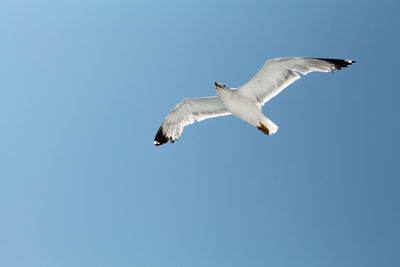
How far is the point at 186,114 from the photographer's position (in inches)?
440

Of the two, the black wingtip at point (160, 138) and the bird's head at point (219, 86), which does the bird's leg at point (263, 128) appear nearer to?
the bird's head at point (219, 86)

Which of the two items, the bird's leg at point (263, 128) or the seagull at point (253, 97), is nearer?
the seagull at point (253, 97)

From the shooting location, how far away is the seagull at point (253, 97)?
9.18 meters

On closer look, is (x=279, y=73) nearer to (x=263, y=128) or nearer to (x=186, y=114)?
(x=263, y=128)

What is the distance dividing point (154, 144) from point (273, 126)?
145 inches

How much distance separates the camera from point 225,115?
11.0m

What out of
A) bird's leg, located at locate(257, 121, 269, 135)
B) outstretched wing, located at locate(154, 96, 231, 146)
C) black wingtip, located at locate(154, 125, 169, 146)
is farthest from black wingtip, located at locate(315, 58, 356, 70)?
black wingtip, located at locate(154, 125, 169, 146)

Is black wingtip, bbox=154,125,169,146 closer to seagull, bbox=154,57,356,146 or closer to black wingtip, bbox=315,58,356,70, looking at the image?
seagull, bbox=154,57,356,146

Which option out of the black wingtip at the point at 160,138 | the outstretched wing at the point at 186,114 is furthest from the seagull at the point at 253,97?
the black wingtip at the point at 160,138

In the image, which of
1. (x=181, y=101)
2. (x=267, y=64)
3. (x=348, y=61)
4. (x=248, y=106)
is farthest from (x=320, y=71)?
(x=181, y=101)

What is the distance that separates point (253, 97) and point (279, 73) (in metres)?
0.95

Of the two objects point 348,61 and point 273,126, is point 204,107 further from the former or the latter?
point 348,61

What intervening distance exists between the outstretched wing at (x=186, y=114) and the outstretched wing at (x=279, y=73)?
40.8 inches

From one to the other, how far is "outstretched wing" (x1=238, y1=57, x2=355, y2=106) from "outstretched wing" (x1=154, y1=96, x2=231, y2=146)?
1035 mm
